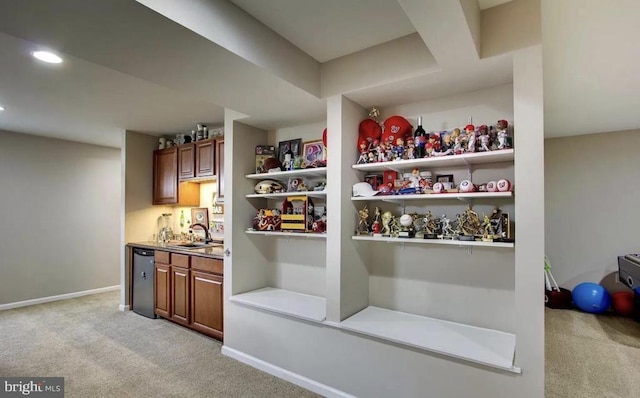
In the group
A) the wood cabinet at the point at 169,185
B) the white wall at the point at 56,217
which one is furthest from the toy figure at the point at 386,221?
the white wall at the point at 56,217

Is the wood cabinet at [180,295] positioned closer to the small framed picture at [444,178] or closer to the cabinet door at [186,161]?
the cabinet door at [186,161]

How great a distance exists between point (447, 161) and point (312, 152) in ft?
4.22

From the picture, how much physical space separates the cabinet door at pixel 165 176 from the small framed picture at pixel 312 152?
2156mm

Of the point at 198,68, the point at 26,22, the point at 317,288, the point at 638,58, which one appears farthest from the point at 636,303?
the point at 26,22

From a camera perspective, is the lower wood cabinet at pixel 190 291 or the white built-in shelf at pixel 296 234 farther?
the lower wood cabinet at pixel 190 291

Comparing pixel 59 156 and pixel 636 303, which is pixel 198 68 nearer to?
pixel 59 156

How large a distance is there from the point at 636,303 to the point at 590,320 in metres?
0.53

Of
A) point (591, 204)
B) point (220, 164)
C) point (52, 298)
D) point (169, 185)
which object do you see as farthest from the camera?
point (52, 298)

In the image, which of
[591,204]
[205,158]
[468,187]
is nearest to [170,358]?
[205,158]

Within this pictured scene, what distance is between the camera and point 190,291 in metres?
3.46

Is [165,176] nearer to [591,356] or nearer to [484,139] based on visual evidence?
[484,139]

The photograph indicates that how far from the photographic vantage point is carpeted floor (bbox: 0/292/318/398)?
2.39m

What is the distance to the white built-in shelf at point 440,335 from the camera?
69.1 inches

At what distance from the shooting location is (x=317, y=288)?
2906 millimetres
